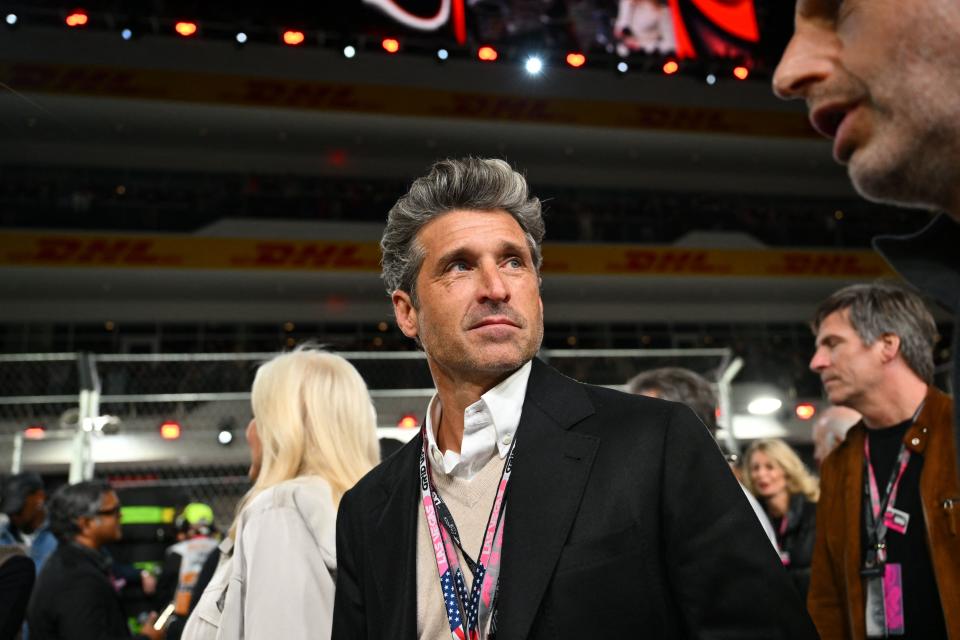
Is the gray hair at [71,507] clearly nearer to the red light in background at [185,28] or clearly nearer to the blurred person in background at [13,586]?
the blurred person in background at [13,586]

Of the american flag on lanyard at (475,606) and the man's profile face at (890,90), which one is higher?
the man's profile face at (890,90)

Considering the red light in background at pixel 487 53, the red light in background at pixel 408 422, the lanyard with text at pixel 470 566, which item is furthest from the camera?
the red light in background at pixel 487 53

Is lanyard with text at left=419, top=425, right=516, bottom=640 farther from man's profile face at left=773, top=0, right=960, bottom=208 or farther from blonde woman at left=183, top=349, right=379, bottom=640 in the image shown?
man's profile face at left=773, top=0, right=960, bottom=208

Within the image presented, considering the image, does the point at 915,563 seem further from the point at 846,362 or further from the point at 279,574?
the point at 279,574

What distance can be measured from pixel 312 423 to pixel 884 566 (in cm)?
162

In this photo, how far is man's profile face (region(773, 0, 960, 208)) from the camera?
81 cm

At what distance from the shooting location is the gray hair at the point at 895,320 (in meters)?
2.60

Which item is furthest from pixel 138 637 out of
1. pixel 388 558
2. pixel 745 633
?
pixel 745 633

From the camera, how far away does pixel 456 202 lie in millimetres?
1979

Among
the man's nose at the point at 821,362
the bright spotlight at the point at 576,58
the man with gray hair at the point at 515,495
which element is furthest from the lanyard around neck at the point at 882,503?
the bright spotlight at the point at 576,58

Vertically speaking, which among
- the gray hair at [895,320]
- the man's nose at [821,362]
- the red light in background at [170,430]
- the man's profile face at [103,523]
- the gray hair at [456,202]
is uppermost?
the red light in background at [170,430]

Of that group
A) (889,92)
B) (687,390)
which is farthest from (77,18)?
(889,92)

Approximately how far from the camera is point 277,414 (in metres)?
2.62

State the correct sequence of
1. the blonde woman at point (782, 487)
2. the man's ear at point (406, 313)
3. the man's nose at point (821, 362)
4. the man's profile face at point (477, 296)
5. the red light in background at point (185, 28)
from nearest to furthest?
the man's profile face at point (477, 296) → the man's ear at point (406, 313) → the man's nose at point (821, 362) → the blonde woman at point (782, 487) → the red light in background at point (185, 28)
